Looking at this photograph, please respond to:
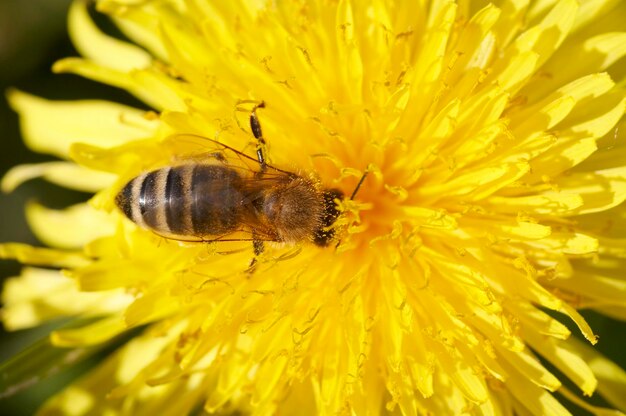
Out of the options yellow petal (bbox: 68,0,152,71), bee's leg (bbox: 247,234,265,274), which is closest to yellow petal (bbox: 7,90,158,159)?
yellow petal (bbox: 68,0,152,71)

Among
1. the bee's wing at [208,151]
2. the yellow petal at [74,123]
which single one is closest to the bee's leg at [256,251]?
the bee's wing at [208,151]

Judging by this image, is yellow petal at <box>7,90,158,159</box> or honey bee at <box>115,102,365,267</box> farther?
yellow petal at <box>7,90,158,159</box>

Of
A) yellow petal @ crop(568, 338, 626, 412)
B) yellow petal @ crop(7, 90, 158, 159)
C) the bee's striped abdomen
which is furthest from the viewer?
yellow petal @ crop(7, 90, 158, 159)

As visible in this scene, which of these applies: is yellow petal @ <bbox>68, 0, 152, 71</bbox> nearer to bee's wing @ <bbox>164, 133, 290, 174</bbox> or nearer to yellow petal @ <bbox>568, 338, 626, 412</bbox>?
bee's wing @ <bbox>164, 133, 290, 174</bbox>

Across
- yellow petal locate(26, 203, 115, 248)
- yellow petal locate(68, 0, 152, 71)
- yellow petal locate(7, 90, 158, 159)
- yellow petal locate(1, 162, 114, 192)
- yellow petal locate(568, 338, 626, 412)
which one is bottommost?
yellow petal locate(26, 203, 115, 248)

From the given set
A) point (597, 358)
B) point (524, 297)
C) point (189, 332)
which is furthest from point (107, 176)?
point (597, 358)

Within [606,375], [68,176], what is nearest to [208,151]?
[68,176]

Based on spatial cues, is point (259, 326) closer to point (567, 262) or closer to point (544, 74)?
point (567, 262)
